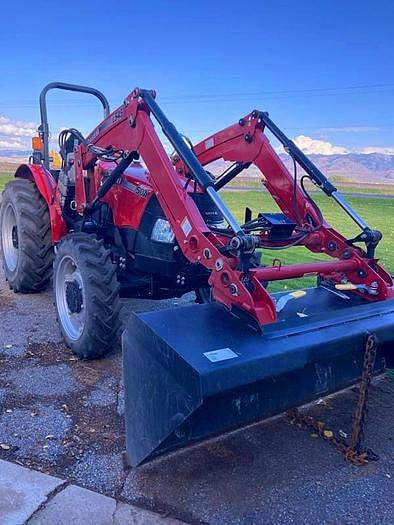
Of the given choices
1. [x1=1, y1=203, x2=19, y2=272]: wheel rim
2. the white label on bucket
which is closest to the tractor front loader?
the white label on bucket

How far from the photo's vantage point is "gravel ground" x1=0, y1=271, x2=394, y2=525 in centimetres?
236

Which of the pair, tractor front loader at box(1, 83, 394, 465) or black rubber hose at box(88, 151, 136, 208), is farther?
black rubber hose at box(88, 151, 136, 208)

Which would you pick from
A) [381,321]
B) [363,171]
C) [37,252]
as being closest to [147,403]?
[381,321]

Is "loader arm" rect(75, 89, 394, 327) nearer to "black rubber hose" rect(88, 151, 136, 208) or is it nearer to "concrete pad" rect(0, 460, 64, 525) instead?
"black rubber hose" rect(88, 151, 136, 208)

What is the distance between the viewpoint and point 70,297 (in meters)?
4.01

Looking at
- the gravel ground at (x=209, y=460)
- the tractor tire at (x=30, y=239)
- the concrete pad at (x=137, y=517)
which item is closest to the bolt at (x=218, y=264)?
the gravel ground at (x=209, y=460)

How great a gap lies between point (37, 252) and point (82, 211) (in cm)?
103

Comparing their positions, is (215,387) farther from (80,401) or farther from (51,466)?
(80,401)

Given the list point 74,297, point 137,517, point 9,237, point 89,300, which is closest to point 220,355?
point 137,517

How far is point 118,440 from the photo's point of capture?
2.84m

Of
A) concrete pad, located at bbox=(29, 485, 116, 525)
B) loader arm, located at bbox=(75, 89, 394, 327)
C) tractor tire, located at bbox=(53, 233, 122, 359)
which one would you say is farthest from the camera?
tractor tire, located at bbox=(53, 233, 122, 359)

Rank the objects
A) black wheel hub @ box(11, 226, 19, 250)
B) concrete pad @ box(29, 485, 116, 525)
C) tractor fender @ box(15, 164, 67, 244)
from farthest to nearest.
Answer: black wheel hub @ box(11, 226, 19, 250) < tractor fender @ box(15, 164, 67, 244) < concrete pad @ box(29, 485, 116, 525)

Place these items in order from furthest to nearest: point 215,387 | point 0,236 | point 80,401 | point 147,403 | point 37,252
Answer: point 0,236 < point 37,252 < point 80,401 < point 147,403 < point 215,387

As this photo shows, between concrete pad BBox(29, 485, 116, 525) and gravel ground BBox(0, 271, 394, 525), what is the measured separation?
78mm
